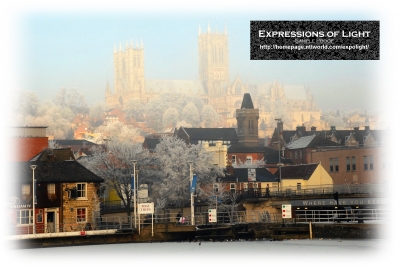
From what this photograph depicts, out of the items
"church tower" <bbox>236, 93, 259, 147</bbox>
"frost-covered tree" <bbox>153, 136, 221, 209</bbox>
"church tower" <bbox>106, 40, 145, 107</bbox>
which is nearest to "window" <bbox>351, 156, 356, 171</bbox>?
→ "frost-covered tree" <bbox>153, 136, 221, 209</bbox>

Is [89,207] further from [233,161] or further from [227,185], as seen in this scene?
[233,161]

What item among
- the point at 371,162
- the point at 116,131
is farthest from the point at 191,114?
the point at 371,162

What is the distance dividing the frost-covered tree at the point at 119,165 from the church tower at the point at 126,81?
71.2 meters

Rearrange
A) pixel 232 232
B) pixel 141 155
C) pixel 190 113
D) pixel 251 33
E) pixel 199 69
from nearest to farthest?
1. pixel 251 33
2. pixel 232 232
3. pixel 141 155
4. pixel 190 113
5. pixel 199 69

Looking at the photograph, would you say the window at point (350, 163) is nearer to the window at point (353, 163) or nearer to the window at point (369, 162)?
the window at point (353, 163)

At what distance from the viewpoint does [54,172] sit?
49594 mm

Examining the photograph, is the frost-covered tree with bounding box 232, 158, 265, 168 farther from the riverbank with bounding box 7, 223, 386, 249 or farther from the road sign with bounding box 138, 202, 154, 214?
the road sign with bounding box 138, 202, 154, 214

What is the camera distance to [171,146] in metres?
75.6

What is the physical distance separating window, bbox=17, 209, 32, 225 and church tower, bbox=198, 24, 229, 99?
8937cm

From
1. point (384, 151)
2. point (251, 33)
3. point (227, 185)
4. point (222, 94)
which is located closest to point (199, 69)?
point (222, 94)

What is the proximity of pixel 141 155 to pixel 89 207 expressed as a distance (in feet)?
70.6

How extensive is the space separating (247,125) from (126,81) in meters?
48.7

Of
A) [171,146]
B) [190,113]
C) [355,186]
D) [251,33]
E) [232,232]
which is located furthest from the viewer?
[190,113]

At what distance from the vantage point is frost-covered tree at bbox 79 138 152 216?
67.0m
